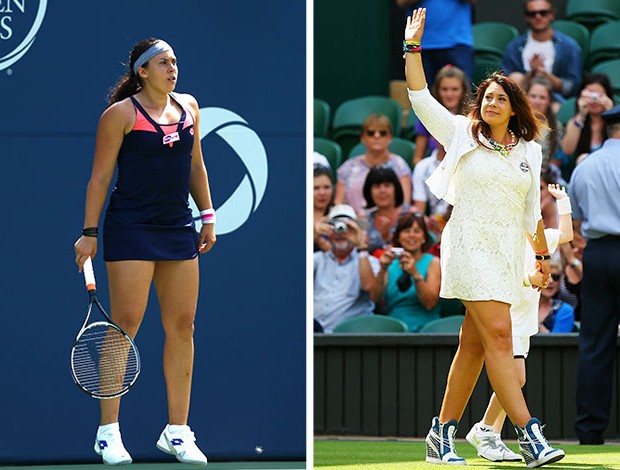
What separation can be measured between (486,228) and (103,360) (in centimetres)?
181

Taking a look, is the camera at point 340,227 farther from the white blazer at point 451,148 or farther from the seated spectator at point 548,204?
the white blazer at point 451,148

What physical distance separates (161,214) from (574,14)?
307 inches

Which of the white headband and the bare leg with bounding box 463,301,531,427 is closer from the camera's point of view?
the white headband

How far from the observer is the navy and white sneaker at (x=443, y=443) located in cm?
608

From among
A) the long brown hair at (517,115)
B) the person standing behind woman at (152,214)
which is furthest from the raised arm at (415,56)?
the person standing behind woman at (152,214)

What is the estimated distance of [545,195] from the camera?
977 cm

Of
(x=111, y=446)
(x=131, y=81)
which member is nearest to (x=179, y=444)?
(x=111, y=446)

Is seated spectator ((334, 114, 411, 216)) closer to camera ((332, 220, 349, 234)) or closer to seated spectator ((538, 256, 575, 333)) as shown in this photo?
camera ((332, 220, 349, 234))

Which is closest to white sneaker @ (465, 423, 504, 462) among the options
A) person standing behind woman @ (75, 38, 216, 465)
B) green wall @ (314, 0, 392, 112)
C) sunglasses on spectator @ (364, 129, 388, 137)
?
person standing behind woman @ (75, 38, 216, 465)

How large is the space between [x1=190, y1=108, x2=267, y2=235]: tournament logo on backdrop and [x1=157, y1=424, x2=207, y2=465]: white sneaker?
36.1 inches

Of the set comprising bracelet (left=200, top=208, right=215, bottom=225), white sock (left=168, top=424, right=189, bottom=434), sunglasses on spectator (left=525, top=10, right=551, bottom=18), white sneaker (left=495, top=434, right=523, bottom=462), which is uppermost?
sunglasses on spectator (left=525, top=10, right=551, bottom=18)

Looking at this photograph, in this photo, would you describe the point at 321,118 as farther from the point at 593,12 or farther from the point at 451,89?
the point at 593,12

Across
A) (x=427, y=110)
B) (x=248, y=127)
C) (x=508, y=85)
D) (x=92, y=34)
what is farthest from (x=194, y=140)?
(x=508, y=85)

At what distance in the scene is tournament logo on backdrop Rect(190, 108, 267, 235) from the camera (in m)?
6.02
